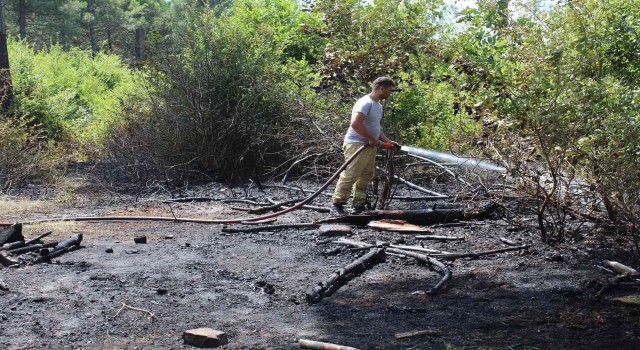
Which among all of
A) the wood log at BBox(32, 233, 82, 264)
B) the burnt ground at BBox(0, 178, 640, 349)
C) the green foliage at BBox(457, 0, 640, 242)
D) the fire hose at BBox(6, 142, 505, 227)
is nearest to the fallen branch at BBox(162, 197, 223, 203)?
the fire hose at BBox(6, 142, 505, 227)

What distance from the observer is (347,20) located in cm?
1110

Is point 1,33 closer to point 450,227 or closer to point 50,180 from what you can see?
point 50,180

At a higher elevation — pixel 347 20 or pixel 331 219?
pixel 347 20

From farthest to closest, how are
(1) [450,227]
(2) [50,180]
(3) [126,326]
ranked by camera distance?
(2) [50,180] < (1) [450,227] < (3) [126,326]

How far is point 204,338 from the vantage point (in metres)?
4.62

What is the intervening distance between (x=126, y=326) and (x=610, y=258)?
422 centimetres

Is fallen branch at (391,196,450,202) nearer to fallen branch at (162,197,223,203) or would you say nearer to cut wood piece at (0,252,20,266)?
fallen branch at (162,197,223,203)

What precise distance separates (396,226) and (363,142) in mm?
1369

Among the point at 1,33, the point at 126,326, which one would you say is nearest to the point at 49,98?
the point at 1,33

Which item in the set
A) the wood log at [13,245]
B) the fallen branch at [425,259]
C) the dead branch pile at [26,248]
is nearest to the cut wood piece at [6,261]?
the dead branch pile at [26,248]

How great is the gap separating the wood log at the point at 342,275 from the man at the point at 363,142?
87.6 inches

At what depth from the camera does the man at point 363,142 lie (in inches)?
353

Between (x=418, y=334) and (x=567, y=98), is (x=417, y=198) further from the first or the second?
(x=418, y=334)

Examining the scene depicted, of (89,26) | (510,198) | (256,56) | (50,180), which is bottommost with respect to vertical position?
(50,180)
